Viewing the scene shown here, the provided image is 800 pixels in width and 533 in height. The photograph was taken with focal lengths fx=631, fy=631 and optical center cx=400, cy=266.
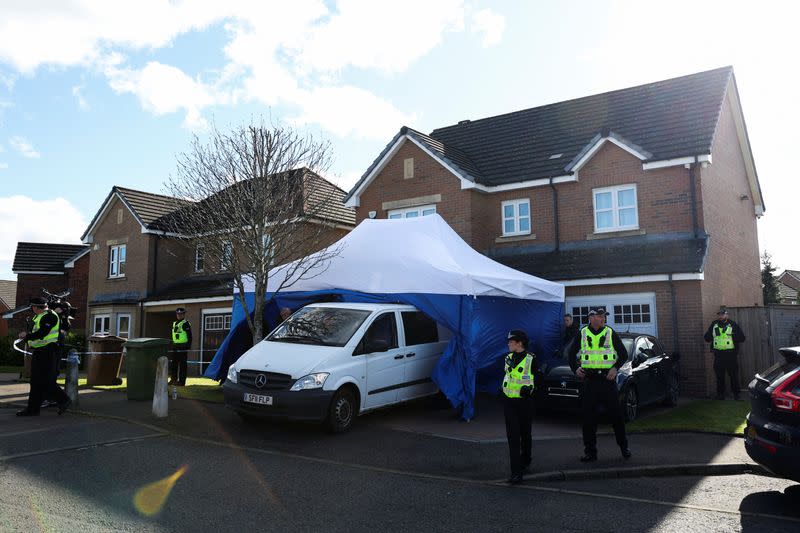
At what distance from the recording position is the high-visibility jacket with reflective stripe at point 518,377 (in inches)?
273

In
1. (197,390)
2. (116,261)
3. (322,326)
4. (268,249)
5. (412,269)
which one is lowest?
(197,390)

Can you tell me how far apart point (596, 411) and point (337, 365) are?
139 inches

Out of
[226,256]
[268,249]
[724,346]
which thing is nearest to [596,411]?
[724,346]

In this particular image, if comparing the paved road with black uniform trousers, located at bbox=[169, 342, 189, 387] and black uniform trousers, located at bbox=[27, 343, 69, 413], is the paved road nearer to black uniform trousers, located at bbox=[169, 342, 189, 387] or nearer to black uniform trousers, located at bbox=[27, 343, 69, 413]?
black uniform trousers, located at bbox=[27, 343, 69, 413]

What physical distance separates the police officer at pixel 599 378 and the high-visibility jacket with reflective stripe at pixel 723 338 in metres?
6.54

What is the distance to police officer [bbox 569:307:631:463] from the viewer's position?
7637mm

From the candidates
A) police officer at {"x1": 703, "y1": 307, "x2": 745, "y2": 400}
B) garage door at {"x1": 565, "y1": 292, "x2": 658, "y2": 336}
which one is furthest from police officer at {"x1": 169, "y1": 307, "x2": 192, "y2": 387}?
police officer at {"x1": 703, "y1": 307, "x2": 745, "y2": 400}

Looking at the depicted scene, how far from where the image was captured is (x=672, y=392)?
12312mm

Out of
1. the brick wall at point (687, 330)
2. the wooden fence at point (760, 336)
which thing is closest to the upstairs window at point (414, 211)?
the brick wall at point (687, 330)

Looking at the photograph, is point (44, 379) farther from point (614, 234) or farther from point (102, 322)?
point (102, 322)

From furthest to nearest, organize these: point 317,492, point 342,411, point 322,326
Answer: point 322,326, point 342,411, point 317,492

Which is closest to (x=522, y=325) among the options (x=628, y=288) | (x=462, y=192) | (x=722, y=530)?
(x=628, y=288)

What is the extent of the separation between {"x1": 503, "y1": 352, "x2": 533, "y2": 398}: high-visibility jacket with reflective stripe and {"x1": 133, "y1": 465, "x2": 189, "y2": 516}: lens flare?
366cm

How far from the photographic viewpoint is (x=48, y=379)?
10.4m
